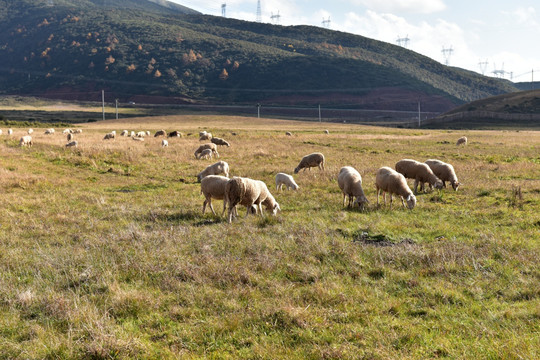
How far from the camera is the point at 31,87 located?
150m

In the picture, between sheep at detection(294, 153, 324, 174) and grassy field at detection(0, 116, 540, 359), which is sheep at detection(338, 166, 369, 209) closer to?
grassy field at detection(0, 116, 540, 359)

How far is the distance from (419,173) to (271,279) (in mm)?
11269

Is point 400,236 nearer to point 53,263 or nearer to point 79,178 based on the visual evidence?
point 53,263

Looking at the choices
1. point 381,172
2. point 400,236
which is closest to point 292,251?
point 400,236

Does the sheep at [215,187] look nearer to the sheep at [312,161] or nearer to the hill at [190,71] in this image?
the sheep at [312,161]

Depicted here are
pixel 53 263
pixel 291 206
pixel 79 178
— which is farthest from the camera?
pixel 79 178

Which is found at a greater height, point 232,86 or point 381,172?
point 232,86

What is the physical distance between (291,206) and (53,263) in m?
8.16

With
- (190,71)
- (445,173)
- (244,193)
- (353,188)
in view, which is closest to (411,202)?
(353,188)

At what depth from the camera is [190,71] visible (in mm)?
158250


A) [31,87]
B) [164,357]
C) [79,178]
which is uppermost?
[31,87]

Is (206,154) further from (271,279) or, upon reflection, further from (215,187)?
(271,279)

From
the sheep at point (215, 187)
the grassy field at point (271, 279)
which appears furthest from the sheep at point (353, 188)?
the sheep at point (215, 187)

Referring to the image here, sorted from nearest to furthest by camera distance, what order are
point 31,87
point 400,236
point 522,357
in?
point 522,357, point 400,236, point 31,87
